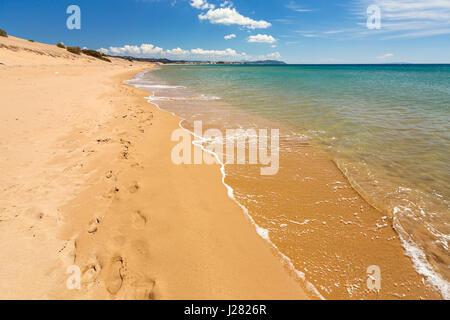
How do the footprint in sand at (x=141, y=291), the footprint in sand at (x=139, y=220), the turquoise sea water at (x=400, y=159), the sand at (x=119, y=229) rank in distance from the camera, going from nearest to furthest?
the footprint in sand at (x=141, y=291), the sand at (x=119, y=229), the footprint in sand at (x=139, y=220), the turquoise sea water at (x=400, y=159)

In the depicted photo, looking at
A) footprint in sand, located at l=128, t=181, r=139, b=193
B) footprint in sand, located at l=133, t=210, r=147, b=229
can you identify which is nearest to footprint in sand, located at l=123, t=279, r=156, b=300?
footprint in sand, located at l=133, t=210, r=147, b=229

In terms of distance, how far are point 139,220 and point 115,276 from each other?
3.38 feet

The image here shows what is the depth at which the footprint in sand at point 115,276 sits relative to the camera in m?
2.38

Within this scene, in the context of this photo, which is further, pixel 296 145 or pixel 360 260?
pixel 296 145

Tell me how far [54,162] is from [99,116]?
431 cm

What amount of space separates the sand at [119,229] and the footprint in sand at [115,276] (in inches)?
0.5

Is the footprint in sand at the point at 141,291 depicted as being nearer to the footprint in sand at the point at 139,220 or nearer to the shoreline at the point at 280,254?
the footprint in sand at the point at 139,220

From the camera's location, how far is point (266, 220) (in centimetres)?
371

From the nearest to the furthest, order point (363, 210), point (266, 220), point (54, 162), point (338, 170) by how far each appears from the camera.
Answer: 1. point (266, 220)
2. point (363, 210)
3. point (54, 162)
4. point (338, 170)

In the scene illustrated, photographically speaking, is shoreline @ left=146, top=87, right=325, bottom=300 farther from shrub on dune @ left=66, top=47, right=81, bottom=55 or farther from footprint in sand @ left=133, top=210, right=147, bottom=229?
shrub on dune @ left=66, top=47, right=81, bottom=55

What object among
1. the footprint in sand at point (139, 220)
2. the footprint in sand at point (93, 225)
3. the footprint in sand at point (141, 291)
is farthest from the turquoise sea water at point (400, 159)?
the footprint in sand at point (93, 225)

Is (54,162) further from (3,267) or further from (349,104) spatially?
(349,104)

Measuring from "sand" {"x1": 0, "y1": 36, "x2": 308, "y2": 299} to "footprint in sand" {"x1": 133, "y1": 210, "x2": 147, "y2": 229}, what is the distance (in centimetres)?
2
